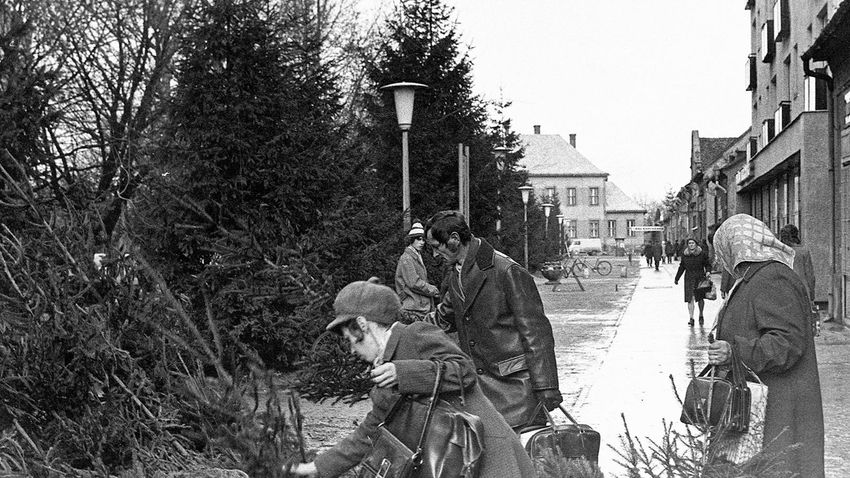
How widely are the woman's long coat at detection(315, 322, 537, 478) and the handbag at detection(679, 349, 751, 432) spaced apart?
0.99 metres

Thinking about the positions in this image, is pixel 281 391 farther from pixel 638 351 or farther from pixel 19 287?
pixel 638 351

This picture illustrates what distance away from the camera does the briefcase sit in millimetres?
4555

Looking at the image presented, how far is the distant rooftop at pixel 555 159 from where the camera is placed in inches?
4584

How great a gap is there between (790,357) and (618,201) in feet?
426

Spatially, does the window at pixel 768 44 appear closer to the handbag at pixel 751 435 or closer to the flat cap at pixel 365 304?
the handbag at pixel 751 435

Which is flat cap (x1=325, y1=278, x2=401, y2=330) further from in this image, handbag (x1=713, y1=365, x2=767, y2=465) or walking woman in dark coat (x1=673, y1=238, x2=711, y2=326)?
walking woman in dark coat (x1=673, y1=238, x2=711, y2=326)

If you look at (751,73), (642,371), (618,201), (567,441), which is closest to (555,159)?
(618,201)

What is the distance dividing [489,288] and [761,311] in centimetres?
144

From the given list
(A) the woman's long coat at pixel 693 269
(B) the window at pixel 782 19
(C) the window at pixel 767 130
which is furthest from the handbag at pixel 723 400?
(C) the window at pixel 767 130

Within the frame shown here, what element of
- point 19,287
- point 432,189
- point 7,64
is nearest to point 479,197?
point 432,189

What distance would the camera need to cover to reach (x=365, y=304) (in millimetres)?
3111

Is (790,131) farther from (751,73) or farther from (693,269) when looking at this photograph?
(751,73)

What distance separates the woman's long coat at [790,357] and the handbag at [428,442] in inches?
59.7

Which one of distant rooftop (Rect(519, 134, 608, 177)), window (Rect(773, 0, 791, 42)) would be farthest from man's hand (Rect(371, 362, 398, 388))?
distant rooftop (Rect(519, 134, 608, 177))
